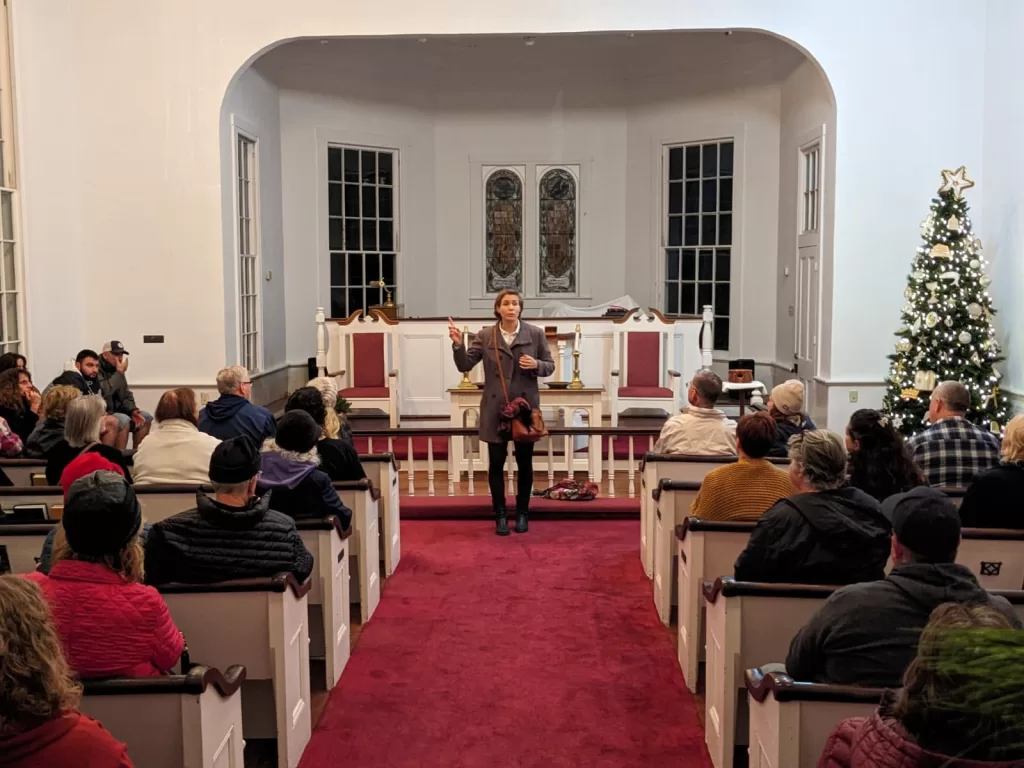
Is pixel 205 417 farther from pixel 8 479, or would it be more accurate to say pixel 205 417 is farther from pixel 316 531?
pixel 316 531

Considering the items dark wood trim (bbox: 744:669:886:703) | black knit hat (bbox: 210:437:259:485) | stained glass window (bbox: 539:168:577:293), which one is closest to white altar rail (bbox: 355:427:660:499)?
black knit hat (bbox: 210:437:259:485)

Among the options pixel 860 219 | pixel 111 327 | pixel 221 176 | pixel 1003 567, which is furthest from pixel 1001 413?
pixel 111 327

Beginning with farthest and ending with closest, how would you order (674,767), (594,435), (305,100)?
1. (305,100)
2. (594,435)
3. (674,767)

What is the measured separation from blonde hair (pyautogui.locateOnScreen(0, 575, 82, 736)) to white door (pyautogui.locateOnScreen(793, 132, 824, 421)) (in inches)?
323

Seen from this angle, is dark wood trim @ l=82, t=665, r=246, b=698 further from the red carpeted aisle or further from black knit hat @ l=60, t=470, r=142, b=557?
the red carpeted aisle

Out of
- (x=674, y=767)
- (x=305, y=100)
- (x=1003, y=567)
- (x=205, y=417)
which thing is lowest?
(x=674, y=767)

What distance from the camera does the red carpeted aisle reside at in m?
3.59

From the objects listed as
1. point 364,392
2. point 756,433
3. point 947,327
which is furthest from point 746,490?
point 364,392

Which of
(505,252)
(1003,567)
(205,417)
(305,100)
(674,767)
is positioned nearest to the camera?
(674,767)

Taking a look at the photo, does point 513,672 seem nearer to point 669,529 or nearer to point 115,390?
point 669,529

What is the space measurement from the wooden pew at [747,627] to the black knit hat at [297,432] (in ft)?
5.58

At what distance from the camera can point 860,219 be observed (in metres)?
8.84

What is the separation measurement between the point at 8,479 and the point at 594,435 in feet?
13.2

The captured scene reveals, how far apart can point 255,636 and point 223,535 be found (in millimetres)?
329
